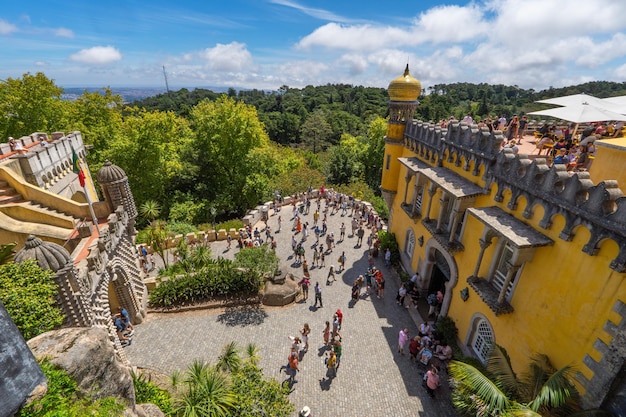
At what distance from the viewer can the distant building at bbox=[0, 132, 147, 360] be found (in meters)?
11.5

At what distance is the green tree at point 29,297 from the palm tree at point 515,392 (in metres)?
10.7

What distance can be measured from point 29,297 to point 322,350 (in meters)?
11.1

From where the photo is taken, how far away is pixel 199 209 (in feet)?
103

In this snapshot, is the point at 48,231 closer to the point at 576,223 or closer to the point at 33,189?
the point at 33,189

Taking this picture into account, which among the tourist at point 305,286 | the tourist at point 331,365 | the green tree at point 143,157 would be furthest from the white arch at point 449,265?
the green tree at point 143,157

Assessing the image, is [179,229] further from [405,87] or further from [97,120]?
[405,87]

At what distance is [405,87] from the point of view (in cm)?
1806

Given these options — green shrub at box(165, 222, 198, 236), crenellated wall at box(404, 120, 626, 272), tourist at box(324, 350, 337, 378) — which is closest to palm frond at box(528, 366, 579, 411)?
crenellated wall at box(404, 120, 626, 272)

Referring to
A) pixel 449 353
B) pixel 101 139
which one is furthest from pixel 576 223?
pixel 101 139

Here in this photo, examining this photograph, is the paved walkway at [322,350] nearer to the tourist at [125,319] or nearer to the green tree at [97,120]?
→ the tourist at [125,319]

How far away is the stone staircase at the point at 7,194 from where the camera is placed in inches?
559

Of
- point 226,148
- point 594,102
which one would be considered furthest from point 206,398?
point 226,148

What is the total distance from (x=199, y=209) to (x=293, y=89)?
15255 cm

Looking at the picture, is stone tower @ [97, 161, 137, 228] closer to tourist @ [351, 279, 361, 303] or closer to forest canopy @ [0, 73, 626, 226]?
forest canopy @ [0, 73, 626, 226]
